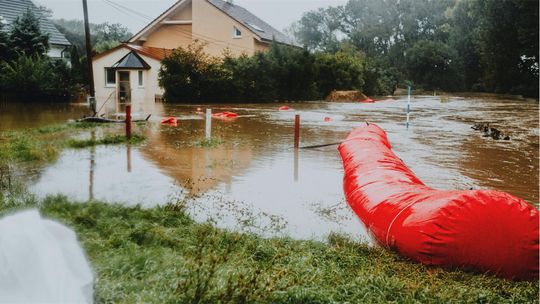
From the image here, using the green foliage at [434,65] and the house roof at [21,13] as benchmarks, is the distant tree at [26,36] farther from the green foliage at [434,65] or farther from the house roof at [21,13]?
the green foliage at [434,65]

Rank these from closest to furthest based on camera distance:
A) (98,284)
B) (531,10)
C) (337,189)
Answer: (98,284) → (337,189) → (531,10)

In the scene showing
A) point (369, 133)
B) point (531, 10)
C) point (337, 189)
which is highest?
point (531, 10)

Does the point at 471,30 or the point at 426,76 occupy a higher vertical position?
the point at 471,30

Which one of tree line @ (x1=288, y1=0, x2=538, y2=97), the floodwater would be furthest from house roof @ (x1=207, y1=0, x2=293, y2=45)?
the floodwater

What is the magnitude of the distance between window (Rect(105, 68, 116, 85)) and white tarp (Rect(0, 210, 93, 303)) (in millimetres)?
31488

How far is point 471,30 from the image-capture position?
5881 centimetres

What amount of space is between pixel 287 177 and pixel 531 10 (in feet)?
118

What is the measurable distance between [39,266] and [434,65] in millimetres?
Result: 60442

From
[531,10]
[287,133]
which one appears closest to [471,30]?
[531,10]

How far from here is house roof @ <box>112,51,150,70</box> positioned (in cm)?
3130

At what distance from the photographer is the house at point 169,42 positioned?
31969mm

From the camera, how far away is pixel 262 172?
30.5ft

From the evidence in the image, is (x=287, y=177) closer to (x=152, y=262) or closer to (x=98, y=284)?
(x=152, y=262)

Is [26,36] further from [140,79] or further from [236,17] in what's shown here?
[236,17]
